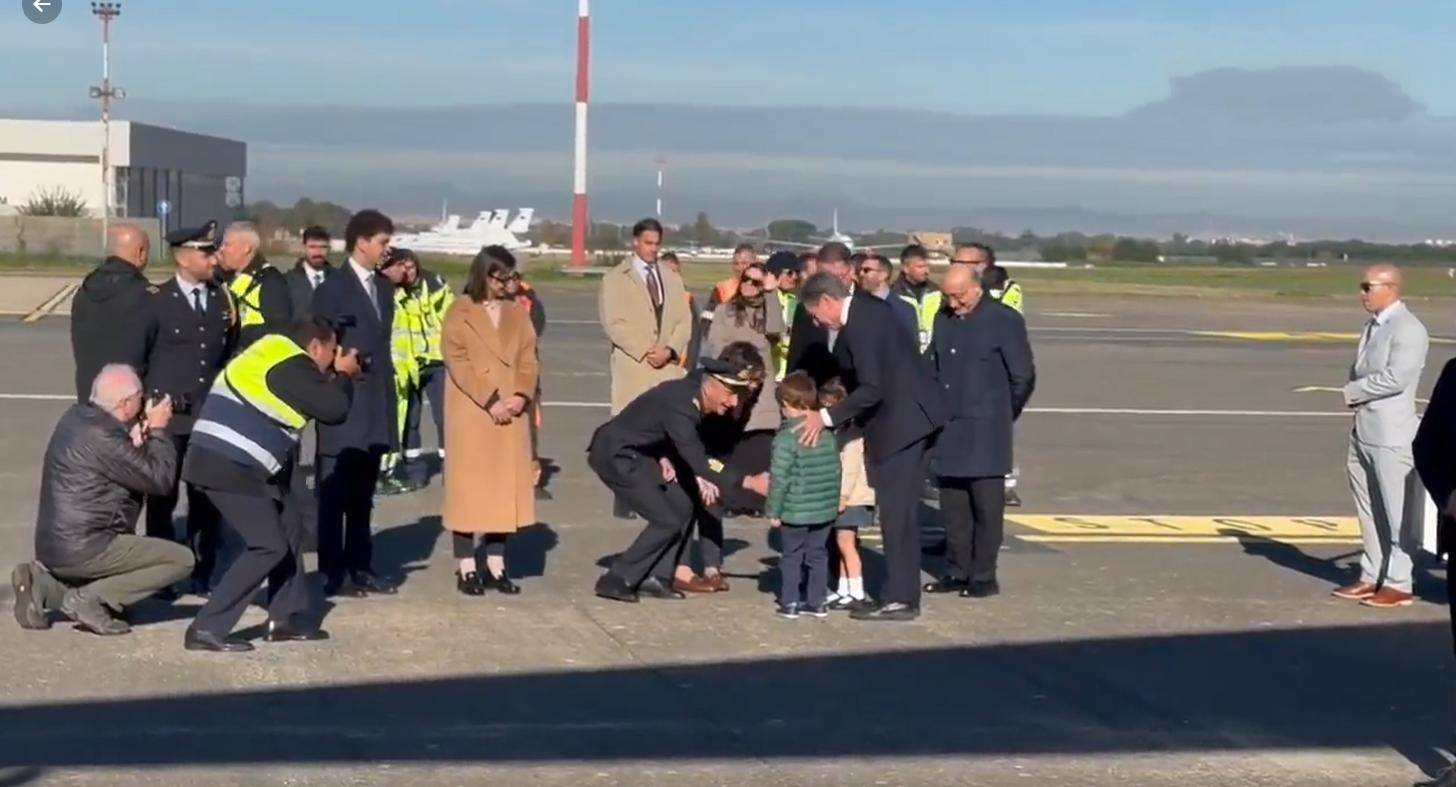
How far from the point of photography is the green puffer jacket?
1005cm

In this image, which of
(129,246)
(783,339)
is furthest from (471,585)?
(783,339)

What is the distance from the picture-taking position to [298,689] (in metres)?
8.41

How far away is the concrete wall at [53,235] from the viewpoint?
69.4 m

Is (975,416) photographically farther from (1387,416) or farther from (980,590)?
(1387,416)

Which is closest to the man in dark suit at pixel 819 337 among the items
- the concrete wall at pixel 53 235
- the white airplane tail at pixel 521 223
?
the concrete wall at pixel 53 235

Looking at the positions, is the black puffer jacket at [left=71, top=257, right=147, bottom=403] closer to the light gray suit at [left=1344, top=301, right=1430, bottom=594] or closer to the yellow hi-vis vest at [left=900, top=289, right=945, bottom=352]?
the yellow hi-vis vest at [left=900, top=289, right=945, bottom=352]

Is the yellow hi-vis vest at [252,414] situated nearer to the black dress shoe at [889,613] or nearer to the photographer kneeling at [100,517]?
the photographer kneeling at [100,517]

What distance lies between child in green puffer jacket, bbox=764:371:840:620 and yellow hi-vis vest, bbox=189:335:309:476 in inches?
95.6

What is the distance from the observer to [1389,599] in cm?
1105

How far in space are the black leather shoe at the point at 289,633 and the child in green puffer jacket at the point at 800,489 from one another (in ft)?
7.75

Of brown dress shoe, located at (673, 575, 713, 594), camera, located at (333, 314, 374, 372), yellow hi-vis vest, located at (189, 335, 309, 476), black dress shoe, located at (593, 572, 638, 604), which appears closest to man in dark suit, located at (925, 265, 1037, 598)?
brown dress shoe, located at (673, 575, 713, 594)

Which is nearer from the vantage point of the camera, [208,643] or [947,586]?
[208,643]

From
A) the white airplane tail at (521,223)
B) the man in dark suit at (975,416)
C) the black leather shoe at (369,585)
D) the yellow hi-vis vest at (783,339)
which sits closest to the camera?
the black leather shoe at (369,585)

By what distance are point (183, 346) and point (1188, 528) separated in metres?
7.21
